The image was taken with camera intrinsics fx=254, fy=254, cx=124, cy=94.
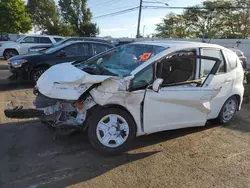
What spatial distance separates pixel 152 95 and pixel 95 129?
39.3 inches

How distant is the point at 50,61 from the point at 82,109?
507 cm

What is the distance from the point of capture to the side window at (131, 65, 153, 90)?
3805mm

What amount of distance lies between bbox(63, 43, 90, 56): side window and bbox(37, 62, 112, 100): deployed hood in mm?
4812

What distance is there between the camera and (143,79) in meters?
3.88

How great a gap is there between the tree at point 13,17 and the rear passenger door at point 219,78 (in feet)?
115

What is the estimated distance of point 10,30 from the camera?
116ft

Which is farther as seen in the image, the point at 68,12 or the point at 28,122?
the point at 68,12

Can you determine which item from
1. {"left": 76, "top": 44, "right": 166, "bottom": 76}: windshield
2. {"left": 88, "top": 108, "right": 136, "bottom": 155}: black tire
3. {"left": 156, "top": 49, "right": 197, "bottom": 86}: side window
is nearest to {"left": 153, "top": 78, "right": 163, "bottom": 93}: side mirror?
{"left": 156, "top": 49, "right": 197, "bottom": 86}: side window

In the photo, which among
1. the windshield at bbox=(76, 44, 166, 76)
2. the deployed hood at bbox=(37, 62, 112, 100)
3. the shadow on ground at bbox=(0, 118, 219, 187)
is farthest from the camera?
the windshield at bbox=(76, 44, 166, 76)

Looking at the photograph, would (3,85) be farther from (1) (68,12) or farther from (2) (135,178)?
(1) (68,12)

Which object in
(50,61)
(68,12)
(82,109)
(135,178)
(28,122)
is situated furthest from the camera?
(68,12)

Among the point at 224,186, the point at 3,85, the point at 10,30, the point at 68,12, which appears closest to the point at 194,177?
the point at 224,186

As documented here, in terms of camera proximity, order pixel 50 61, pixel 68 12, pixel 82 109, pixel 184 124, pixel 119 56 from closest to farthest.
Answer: pixel 82 109
pixel 184 124
pixel 119 56
pixel 50 61
pixel 68 12

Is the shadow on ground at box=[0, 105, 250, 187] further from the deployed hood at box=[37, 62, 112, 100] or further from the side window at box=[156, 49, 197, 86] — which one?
the side window at box=[156, 49, 197, 86]
